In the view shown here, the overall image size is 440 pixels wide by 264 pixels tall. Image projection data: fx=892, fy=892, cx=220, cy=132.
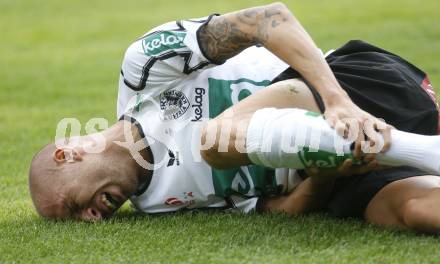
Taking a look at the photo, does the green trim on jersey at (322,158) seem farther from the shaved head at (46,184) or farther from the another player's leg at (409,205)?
the shaved head at (46,184)

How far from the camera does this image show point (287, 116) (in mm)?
2963

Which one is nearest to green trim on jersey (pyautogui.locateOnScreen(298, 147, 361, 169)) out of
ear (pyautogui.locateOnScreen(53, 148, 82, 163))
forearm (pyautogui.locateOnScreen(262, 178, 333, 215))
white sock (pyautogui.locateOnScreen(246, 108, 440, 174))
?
white sock (pyautogui.locateOnScreen(246, 108, 440, 174))

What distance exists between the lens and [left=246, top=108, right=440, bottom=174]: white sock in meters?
2.86

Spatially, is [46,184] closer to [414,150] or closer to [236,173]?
[236,173]

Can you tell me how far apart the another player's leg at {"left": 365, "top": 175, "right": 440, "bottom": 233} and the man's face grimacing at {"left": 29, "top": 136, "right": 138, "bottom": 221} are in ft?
3.11

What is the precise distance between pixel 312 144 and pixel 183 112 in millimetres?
848

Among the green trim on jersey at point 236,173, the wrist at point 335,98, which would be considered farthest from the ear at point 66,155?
the wrist at point 335,98

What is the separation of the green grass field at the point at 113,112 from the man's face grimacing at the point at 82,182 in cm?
8

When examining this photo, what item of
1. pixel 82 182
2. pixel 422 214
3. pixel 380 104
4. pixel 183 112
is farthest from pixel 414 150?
pixel 82 182

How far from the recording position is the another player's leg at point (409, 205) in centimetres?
304

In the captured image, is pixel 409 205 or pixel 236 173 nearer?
pixel 409 205

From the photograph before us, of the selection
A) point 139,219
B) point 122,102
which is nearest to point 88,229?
point 139,219

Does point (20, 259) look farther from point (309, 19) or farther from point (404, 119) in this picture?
point (309, 19)

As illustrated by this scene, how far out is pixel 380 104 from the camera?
11.0ft
